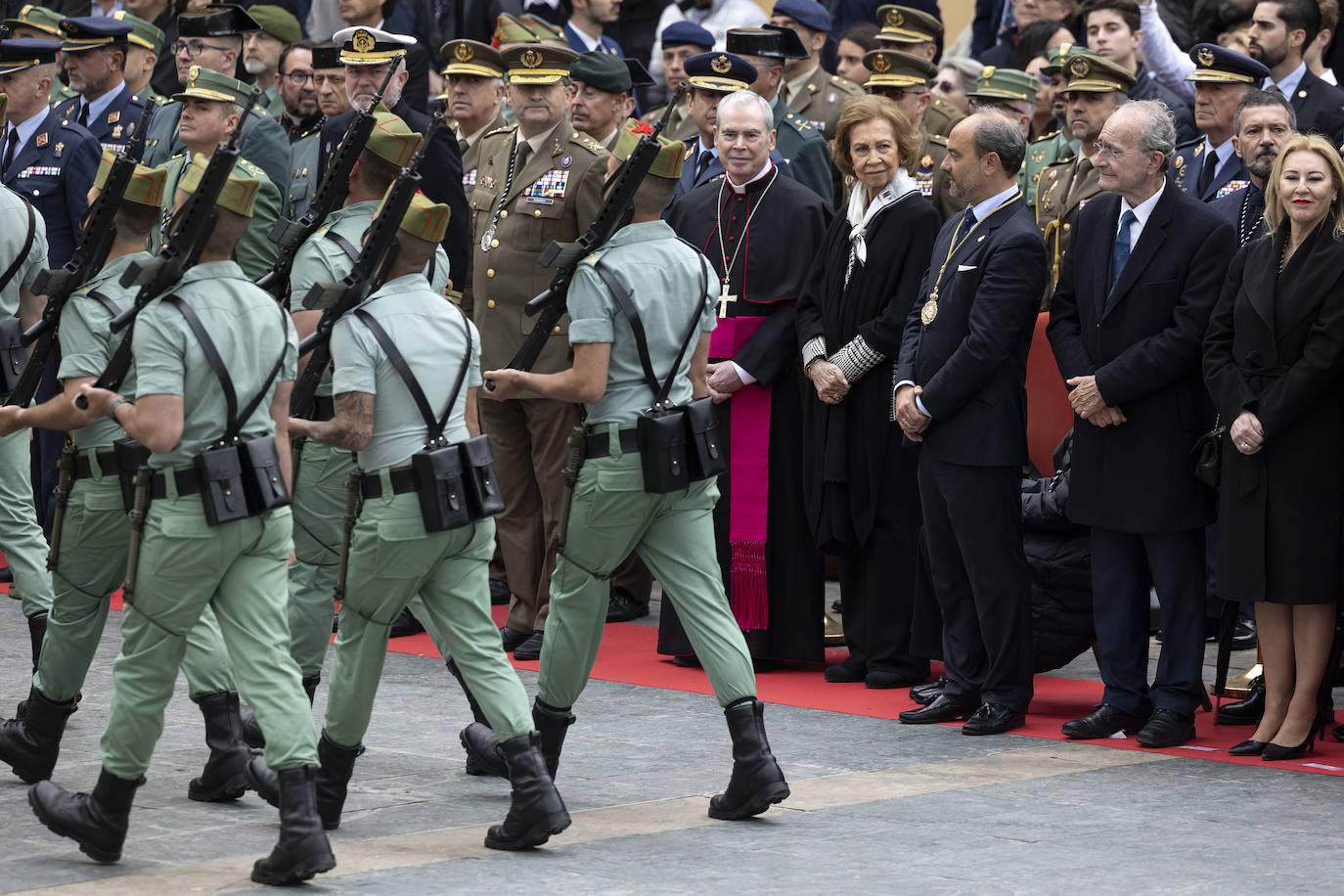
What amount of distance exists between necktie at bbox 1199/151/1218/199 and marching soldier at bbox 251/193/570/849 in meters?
4.11

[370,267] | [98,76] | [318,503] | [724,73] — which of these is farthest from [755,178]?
[98,76]

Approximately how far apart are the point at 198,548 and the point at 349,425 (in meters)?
0.51

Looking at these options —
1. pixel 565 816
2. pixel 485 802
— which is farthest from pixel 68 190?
pixel 565 816

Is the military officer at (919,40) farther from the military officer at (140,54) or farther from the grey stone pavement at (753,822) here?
the grey stone pavement at (753,822)

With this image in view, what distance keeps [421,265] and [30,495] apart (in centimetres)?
253

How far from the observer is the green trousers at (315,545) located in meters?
6.39

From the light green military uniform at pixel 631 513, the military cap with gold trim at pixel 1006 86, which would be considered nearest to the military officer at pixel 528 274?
the military cap with gold trim at pixel 1006 86

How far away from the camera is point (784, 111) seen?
32.2 feet

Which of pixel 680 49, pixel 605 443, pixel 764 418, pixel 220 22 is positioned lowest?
pixel 605 443

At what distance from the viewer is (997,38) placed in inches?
487

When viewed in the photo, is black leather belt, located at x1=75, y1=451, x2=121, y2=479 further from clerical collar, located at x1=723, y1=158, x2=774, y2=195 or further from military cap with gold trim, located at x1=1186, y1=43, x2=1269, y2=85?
military cap with gold trim, located at x1=1186, y1=43, x2=1269, y2=85

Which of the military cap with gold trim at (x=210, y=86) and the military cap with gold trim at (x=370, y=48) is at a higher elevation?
the military cap with gold trim at (x=370, y=48)

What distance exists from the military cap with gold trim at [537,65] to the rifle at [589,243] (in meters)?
2.58

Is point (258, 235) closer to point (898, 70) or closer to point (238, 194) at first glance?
point (238, 194)
